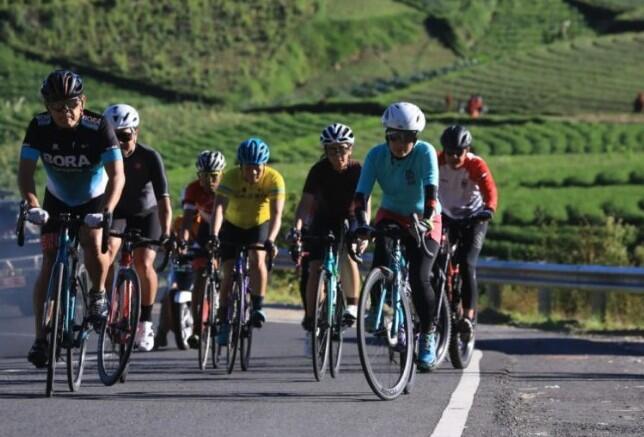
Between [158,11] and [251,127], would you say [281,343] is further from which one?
[158,11]

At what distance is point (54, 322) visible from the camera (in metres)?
9.86

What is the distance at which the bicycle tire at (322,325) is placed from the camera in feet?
37.8

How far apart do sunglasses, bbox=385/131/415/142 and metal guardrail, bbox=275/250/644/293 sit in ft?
24.5

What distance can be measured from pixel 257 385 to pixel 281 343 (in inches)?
152

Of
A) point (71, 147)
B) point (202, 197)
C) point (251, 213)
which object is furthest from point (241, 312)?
point (71, 147)

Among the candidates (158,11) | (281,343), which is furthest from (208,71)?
(281,343)

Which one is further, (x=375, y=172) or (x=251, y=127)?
(x=251, y=127)

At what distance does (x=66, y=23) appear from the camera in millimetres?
103375

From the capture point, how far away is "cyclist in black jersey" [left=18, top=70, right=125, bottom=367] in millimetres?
9852

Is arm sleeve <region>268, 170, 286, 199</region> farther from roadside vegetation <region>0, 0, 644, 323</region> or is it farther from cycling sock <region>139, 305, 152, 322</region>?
roadside vegetation <region>0, 0, 644, 323</region>

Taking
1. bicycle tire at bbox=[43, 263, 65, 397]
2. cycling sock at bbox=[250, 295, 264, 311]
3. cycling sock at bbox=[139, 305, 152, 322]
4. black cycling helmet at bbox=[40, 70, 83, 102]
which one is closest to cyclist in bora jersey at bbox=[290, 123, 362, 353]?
cycling sock at bbox=[250, 295, 264, 311]

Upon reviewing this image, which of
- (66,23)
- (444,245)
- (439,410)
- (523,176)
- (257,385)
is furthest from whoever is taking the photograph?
(66,23)

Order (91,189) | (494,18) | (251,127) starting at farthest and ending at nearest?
1. (494,18)
2. (251,127)
3. (91,189)

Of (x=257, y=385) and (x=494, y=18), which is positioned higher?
(x=494, y=18)
